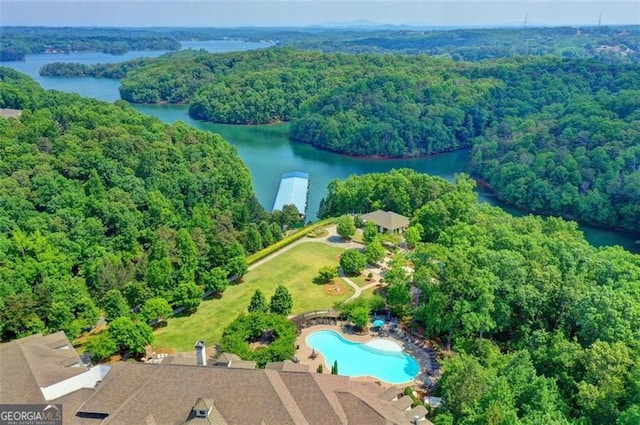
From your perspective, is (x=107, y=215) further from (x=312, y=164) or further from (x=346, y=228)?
(x=312, y=164)

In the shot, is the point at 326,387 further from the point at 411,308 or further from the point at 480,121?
the point at 480,121

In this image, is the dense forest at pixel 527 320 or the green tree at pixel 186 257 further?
the green tree at pixel 186 257

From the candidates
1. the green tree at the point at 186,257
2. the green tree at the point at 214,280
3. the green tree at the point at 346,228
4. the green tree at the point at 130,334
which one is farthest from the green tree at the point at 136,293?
the green tree at the point at 346,228

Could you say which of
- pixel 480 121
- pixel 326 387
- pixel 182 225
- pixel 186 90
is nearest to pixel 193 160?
pixel 182 225

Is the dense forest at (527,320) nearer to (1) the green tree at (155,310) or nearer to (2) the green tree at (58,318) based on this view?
(1) the green tree at (155,310)

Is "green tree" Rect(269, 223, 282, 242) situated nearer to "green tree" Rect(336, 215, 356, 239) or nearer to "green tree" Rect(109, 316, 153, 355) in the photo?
"green tree" Rect(336, 215, 356, 239)

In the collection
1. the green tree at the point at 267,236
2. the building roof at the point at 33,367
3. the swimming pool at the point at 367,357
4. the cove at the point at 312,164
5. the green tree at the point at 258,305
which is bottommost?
the cove at the point at 312,164
